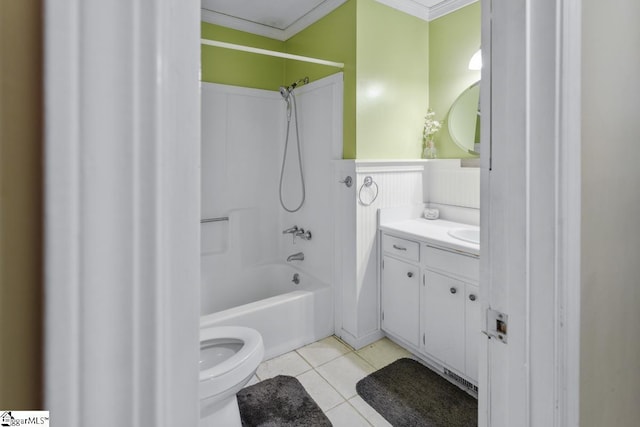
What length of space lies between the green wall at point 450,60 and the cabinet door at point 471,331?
3.65 ft

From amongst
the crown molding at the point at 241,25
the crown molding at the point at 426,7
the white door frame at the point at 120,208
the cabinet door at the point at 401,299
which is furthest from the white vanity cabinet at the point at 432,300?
the crown molding at the point at 241,25

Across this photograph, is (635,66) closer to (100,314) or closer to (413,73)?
(100,314)

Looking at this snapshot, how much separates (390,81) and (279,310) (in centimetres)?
177

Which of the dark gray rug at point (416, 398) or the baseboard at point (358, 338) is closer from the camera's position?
the dark gray rug at point (416, 398)

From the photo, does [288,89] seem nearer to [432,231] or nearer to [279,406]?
[432,231]

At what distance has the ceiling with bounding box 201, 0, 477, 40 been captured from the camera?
2.45 meters

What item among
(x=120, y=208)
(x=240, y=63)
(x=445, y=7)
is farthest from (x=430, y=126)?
(x=120, y=208)

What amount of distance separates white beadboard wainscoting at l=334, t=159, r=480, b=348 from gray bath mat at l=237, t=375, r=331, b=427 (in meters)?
0.61

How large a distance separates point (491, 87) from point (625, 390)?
90cm

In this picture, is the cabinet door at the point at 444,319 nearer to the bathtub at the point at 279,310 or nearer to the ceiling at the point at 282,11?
the bathtub at the point at 279,310

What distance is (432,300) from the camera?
206 centimetres

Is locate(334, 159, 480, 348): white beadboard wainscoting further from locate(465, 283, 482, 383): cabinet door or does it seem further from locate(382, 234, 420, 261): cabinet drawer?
locate(465, 283, 482, 383): cabinet door

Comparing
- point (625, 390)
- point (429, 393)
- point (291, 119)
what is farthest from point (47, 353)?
point (291, 119)

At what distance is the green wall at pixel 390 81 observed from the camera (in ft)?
7.48
